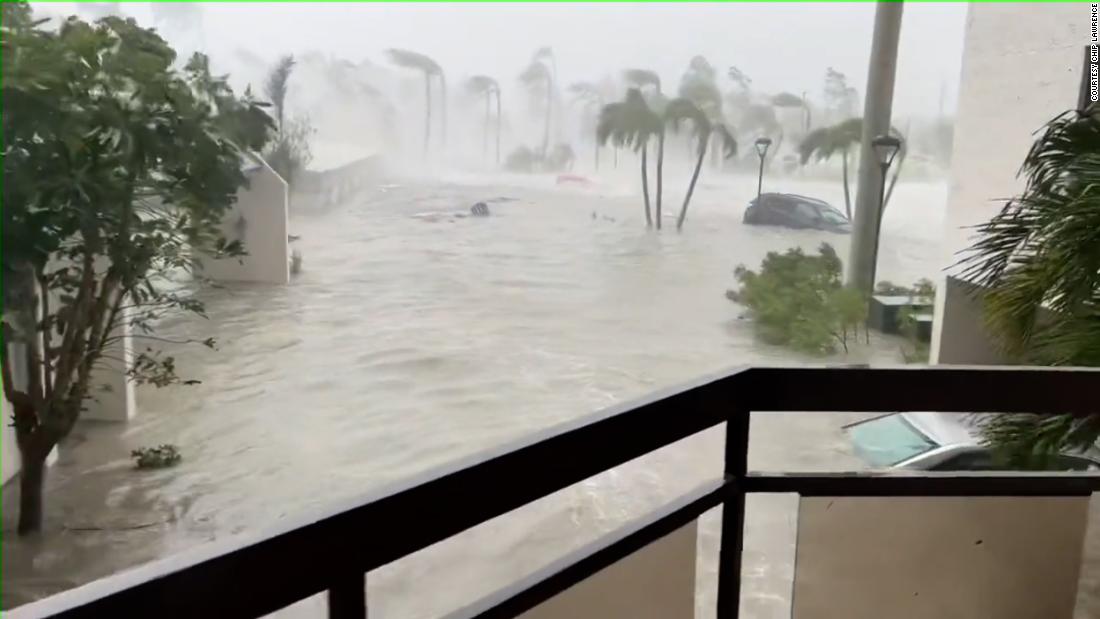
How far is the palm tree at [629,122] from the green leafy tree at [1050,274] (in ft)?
5.98

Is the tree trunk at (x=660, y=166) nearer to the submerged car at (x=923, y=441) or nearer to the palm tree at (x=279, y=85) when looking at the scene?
the submerged car at (x=923, y=441)

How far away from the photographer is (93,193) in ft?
9.68

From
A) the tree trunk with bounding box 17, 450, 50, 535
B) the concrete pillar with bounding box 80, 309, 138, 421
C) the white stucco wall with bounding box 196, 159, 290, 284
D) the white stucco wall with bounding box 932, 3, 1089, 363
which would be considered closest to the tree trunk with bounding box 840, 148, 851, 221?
the white stucco wall with bounding box 932, 3, 1089, 363

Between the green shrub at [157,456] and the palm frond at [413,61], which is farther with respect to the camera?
the palm frond at [413,61]

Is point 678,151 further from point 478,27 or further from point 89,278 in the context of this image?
point 89,278

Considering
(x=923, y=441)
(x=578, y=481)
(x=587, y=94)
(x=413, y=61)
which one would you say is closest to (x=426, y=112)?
(x=413, y=61)

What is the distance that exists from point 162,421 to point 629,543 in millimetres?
3180

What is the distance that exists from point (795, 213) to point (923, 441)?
170 cm

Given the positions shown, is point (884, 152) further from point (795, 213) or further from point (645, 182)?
point (645, 182)

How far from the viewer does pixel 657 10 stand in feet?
14.1

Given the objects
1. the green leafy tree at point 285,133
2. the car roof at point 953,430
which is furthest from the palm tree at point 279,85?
the car roof at point 953,430

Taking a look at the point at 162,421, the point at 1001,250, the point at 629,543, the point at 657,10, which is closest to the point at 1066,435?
the point at 1001,250

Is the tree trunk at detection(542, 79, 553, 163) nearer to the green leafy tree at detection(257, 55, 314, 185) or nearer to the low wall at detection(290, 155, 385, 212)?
the low wall at detection(290, 155, 385, 212)

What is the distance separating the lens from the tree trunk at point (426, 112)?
4039 millimetres
